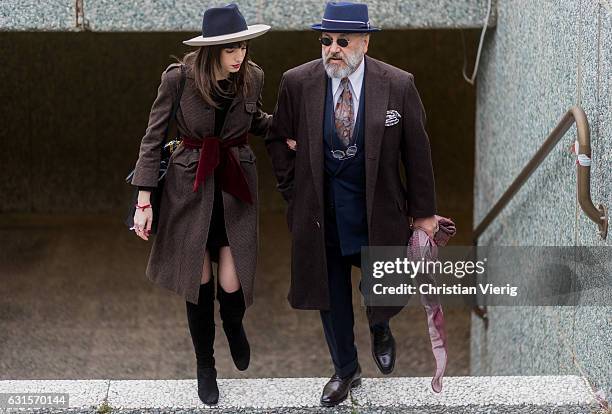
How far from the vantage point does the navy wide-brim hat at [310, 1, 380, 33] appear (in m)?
3.80

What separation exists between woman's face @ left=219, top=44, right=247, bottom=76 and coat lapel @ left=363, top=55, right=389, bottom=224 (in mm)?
481

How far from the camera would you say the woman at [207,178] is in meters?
3.92

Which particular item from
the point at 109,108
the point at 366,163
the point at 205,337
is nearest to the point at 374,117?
the point at 366,163

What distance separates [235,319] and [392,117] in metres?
1.05

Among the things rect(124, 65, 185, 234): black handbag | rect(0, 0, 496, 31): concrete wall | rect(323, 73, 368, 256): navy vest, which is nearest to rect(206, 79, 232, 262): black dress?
rect(124, 65, 185, 234): black handbag

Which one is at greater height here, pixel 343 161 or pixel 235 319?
pixel 343 161

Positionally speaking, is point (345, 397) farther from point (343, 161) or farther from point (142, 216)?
point (142, 216)

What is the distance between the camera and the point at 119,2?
243 inches

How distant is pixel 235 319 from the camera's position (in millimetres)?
4199

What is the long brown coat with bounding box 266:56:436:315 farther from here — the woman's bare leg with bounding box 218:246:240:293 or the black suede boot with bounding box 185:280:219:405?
the black suede boot with bounding box 185:280:219:405

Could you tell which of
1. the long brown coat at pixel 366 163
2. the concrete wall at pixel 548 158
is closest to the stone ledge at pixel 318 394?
the concrete wall at pixel 548 158

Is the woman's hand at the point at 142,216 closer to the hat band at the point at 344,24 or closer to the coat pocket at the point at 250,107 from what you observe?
the coat pocket at the point at 250,107

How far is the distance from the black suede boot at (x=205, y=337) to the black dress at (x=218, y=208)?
0.15 metres

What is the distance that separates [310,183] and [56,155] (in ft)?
23.3
